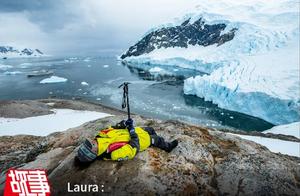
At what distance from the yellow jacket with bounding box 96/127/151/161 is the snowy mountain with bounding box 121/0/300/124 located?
80.8 feet

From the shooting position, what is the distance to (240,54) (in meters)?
56.5

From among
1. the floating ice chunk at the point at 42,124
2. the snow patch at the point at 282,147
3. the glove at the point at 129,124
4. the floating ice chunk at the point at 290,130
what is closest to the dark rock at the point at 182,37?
the floating ice chunk at the point at 290,130

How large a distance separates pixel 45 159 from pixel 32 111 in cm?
1502

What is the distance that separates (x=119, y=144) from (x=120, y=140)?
0.14 metres

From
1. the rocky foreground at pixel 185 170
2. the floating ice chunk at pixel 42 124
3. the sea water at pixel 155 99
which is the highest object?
the rocky foreground at pixel 185 170

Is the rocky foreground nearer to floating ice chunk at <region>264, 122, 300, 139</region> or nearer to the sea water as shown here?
floating ice chunk at <region>264, 122, 300, 139</region>

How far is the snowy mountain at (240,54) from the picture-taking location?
29359mm

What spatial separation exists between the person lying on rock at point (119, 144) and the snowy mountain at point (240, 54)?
80.5 ft

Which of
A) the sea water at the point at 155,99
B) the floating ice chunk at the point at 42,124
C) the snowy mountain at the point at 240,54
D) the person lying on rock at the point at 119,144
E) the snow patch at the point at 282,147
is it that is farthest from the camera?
the snowy mountain at the point at 240,54

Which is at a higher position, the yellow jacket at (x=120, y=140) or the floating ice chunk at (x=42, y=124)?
the yellow jacket at (x=120, y=140)

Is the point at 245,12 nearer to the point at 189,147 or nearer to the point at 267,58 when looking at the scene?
the point at 267,58

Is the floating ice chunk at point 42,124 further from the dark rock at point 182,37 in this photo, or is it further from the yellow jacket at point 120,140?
the dark rock at point 182,37

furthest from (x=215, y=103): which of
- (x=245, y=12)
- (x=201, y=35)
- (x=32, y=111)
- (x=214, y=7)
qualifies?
(x=214, y=7)

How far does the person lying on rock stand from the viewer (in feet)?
17.3
